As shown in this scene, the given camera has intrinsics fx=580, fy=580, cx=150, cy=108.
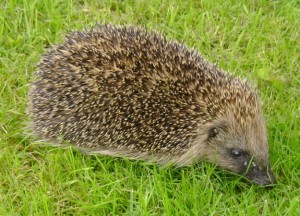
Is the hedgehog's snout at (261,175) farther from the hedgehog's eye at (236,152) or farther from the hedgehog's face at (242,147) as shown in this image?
the hedgehog's eye at (236,152)

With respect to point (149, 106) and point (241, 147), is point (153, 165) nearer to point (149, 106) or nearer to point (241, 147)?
point (149, 106)

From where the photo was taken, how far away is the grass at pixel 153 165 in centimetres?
390

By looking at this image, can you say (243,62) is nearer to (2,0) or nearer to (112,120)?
(112,120)

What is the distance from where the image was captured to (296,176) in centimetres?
412

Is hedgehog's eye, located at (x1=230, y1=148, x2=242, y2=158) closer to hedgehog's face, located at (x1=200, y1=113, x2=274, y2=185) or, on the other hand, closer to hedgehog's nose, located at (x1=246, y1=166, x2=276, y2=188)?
hedgehog's face, located at (x1=200, y1=113, x2=274, y2=185)

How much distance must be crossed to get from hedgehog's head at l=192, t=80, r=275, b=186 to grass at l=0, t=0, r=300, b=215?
4.5 inches

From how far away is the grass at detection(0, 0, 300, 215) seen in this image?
3.90 m

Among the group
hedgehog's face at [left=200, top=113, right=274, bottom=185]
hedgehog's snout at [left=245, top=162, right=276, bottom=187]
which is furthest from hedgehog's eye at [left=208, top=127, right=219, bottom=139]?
hedgehog's snout at [left=245, top=162, right=276, bottom=187]

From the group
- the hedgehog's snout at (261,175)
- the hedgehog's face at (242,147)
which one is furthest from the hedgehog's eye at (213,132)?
the hedgehog's snout at (261,175)

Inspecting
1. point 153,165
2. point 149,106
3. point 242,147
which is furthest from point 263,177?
point 149,106

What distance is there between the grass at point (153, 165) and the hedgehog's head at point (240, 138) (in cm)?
11

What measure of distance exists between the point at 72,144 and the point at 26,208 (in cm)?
62

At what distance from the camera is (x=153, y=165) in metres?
4.10

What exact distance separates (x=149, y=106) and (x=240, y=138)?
68 cm
